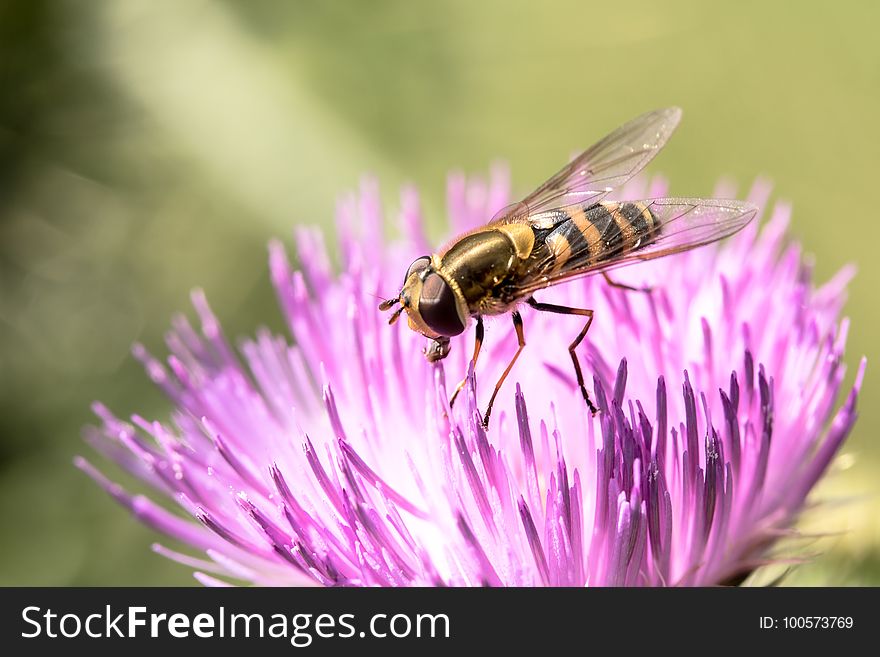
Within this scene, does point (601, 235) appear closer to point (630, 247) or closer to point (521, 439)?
point (630, 247)

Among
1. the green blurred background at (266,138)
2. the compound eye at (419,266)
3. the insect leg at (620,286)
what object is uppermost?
the green blurred background at (266,138)

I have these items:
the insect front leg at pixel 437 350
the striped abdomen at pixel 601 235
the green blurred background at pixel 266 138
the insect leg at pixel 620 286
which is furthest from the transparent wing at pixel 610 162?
the green blurred background at pixel 266 138

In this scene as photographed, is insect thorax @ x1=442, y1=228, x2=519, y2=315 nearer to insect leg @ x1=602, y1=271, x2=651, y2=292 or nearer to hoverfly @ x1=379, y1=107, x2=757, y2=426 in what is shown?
hoverfly @ x1=379, y1=107, x2=757, y2=426

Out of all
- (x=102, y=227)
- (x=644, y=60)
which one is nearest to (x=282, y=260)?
(x=102, y=227)

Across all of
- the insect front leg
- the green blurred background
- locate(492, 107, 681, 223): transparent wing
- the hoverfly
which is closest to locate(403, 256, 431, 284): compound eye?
the hoverfly

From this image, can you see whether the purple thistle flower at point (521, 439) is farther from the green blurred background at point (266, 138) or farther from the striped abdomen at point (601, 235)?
the green blurred background at point (266, 138)

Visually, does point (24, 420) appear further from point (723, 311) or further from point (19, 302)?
point (723, 311)
